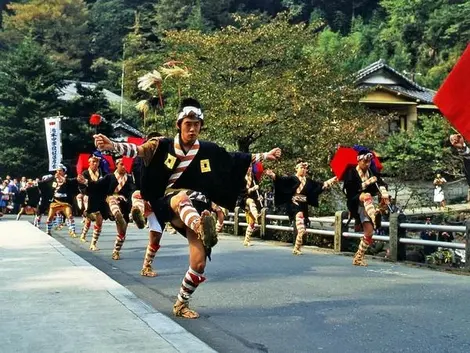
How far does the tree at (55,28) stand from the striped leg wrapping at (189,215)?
176ft

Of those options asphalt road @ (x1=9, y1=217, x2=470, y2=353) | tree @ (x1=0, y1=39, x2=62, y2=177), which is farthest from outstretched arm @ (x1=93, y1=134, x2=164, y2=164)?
tree @ (x1=0, y1=39, x2=62, y2=177)

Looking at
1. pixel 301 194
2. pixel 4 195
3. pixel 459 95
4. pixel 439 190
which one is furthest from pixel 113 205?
pixel 4 195

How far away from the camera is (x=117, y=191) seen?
1362 centimetres

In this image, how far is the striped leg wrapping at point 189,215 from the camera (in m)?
6.65

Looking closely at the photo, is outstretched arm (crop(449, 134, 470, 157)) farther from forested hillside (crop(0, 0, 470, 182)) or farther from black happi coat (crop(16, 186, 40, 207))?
black happi coat (crop(16, 186, 40, 207))

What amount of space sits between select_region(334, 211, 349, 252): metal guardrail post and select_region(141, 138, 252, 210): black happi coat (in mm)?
8106

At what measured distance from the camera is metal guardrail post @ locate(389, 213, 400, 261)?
42.8 feet

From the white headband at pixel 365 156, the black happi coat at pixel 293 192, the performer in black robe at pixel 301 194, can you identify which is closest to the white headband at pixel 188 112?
the black happi coat at pixel 293 192

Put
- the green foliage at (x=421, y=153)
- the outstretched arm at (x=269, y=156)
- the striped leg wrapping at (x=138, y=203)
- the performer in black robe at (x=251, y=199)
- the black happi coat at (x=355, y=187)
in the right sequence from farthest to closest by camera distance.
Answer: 1. the green foliage at (x=421, y=153)
2. the performer in black robe at (x=251, y=199)
3. the black happi coat at (x=355, y=187)
4. the striped leg wrapping at (x=138, y=203)
5. the outstretched arm at (x=269, y=156)

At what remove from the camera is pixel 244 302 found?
7.86m

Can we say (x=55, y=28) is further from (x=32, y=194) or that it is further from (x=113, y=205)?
(x=113, y=205)

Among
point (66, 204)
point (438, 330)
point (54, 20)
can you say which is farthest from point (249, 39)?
point (54, 20)

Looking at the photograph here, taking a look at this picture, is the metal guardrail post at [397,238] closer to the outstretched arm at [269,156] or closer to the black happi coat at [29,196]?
the outstretched arm at [269,156]

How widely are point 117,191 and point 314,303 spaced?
6776 millimetres
